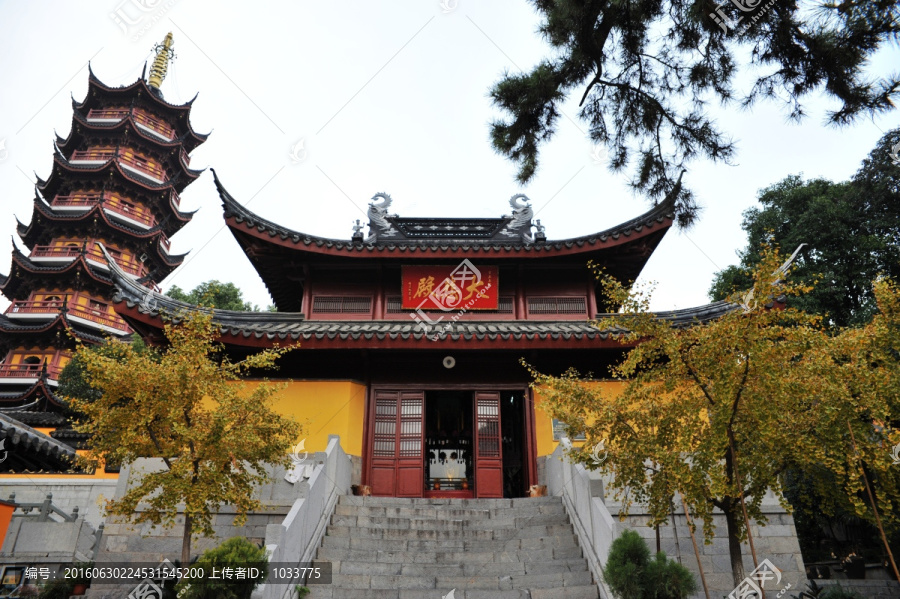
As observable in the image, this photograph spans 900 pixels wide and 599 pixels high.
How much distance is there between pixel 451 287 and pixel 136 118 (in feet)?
97.2

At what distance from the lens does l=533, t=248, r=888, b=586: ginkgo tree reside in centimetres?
512

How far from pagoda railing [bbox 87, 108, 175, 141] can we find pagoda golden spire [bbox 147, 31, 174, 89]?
7.95ft

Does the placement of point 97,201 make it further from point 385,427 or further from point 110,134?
point 385,427

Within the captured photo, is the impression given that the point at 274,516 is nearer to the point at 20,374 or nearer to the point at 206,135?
the point at 20,374

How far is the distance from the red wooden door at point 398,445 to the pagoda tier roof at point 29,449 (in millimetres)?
4835

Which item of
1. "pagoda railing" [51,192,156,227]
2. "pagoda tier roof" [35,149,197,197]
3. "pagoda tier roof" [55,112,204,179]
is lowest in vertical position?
"pagoda railing" [51,192,156,227]

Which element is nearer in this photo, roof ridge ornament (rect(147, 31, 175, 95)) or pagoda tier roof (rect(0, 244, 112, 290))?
pagoda tier roof (rect(0, 244, 112, 290))

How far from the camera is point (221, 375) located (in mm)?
6660

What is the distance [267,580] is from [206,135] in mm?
36662

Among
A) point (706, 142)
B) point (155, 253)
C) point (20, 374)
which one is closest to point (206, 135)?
point (155, 253)

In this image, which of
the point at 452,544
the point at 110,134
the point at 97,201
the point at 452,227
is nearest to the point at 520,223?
the point at 452,227

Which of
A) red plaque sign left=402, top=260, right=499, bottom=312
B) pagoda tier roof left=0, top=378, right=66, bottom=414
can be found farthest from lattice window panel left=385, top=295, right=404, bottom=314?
pagoda tier roof left=0, top=378, right=66, bottom=414

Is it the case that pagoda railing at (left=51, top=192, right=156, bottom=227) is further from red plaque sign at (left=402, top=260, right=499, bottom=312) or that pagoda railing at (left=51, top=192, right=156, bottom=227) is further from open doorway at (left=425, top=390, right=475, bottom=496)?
red plaque sign at (left=402, top=260, right=499, bottom=312)

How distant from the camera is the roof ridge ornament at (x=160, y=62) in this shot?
35.8m
